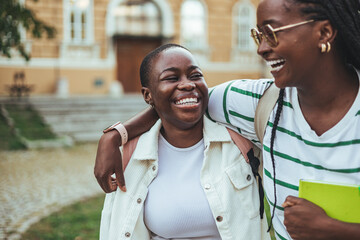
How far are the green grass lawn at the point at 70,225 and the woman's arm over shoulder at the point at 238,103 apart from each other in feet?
9.86

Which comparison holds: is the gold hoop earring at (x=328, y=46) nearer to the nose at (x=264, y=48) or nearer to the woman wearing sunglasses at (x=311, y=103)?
the woman wearing sunglasses at (x=311, y=103)

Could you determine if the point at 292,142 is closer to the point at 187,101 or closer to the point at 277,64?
the point at 277,64

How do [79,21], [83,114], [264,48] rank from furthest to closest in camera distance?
[79,21] < [83,114] < [264,48]

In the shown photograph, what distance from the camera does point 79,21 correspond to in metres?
17.7

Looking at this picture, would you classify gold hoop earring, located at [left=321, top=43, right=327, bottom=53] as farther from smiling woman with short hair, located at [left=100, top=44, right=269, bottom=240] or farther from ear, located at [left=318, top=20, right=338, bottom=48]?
smiling woman with short hair, located at [left=100, top=44, right=269, bottom=240]

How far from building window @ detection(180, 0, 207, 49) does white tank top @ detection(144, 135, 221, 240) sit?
17352 millimetres

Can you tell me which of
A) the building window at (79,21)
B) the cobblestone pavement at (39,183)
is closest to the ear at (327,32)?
the cobblestone pavement at (39,183)

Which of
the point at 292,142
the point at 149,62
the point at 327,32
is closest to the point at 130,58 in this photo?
the point at 149,62

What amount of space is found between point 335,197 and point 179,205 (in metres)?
0.84

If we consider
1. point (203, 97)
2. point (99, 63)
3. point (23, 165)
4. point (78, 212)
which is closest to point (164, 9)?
point (99, 63)

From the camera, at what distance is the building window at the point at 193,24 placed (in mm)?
19297

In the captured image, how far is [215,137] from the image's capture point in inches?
88.4

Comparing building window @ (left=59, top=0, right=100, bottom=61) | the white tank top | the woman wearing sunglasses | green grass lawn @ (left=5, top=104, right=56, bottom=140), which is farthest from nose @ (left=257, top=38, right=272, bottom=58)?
building window @ (left=59, top=0, right=100, bottom=61)

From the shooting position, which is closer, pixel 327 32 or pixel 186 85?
pixel 327 32
